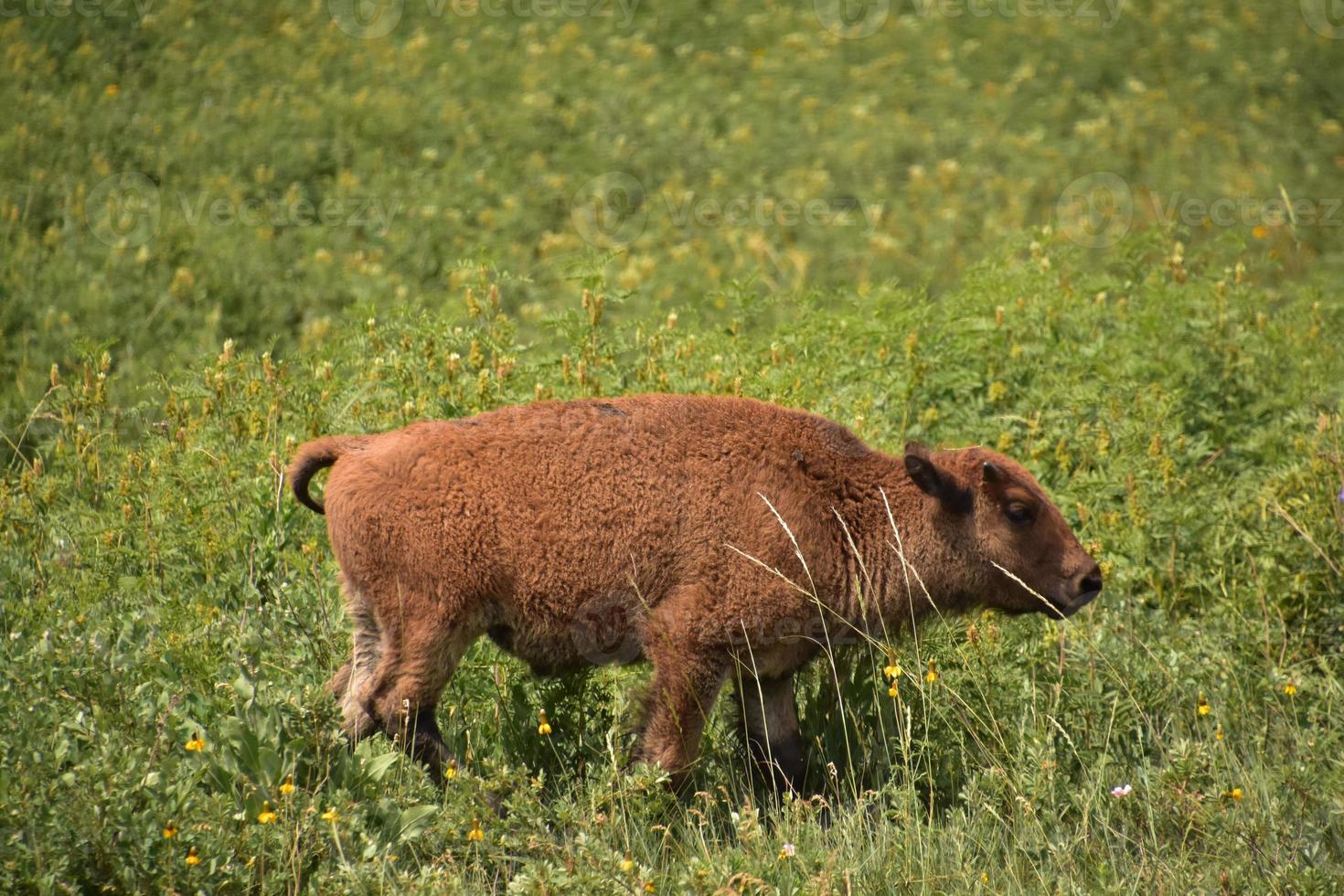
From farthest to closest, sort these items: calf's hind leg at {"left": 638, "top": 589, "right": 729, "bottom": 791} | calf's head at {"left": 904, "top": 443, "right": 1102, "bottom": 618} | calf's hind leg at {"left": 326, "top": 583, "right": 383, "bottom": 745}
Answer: calf's head at {"left": 904, "top": 443, "right": 1102, "bottom": 618} → calf's hind leg at {"left": 326, "top": 583, "right": 383, "bottom": 745} → calf's hind leg at {"left": 638, "top": 589, "right": 729, "bottom": 791}

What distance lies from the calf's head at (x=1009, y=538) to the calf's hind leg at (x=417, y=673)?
209 cm

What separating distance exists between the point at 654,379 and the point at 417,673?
2.55m

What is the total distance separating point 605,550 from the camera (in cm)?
564

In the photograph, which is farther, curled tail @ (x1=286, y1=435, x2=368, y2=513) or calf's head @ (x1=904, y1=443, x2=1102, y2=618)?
calf's head @ (x1=904, y1=443, x2=1102, y2=618)

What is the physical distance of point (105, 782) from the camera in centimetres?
462

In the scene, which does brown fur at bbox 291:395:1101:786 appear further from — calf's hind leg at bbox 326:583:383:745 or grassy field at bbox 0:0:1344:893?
grassy field at bbox 0:0:1344:893

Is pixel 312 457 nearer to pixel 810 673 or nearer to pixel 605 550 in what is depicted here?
pixel 605 550

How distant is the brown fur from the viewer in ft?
18.2

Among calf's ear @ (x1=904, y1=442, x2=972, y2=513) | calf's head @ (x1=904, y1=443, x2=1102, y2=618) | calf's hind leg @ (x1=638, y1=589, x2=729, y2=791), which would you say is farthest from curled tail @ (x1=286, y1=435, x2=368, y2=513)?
calf's head @ (x1=904, y1=443, x2=1102, y2=618)

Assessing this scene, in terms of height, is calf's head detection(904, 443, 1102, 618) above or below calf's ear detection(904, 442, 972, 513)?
below

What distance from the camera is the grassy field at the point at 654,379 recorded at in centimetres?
515

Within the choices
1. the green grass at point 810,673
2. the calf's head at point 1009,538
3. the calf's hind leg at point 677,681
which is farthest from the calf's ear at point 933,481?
the calf's hind leg at point 677,681

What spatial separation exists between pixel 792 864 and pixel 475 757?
1.54 m

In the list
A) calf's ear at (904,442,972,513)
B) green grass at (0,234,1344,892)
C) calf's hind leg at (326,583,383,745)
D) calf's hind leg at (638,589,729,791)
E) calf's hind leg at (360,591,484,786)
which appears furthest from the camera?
calf's ear at (904,442,972,513)
